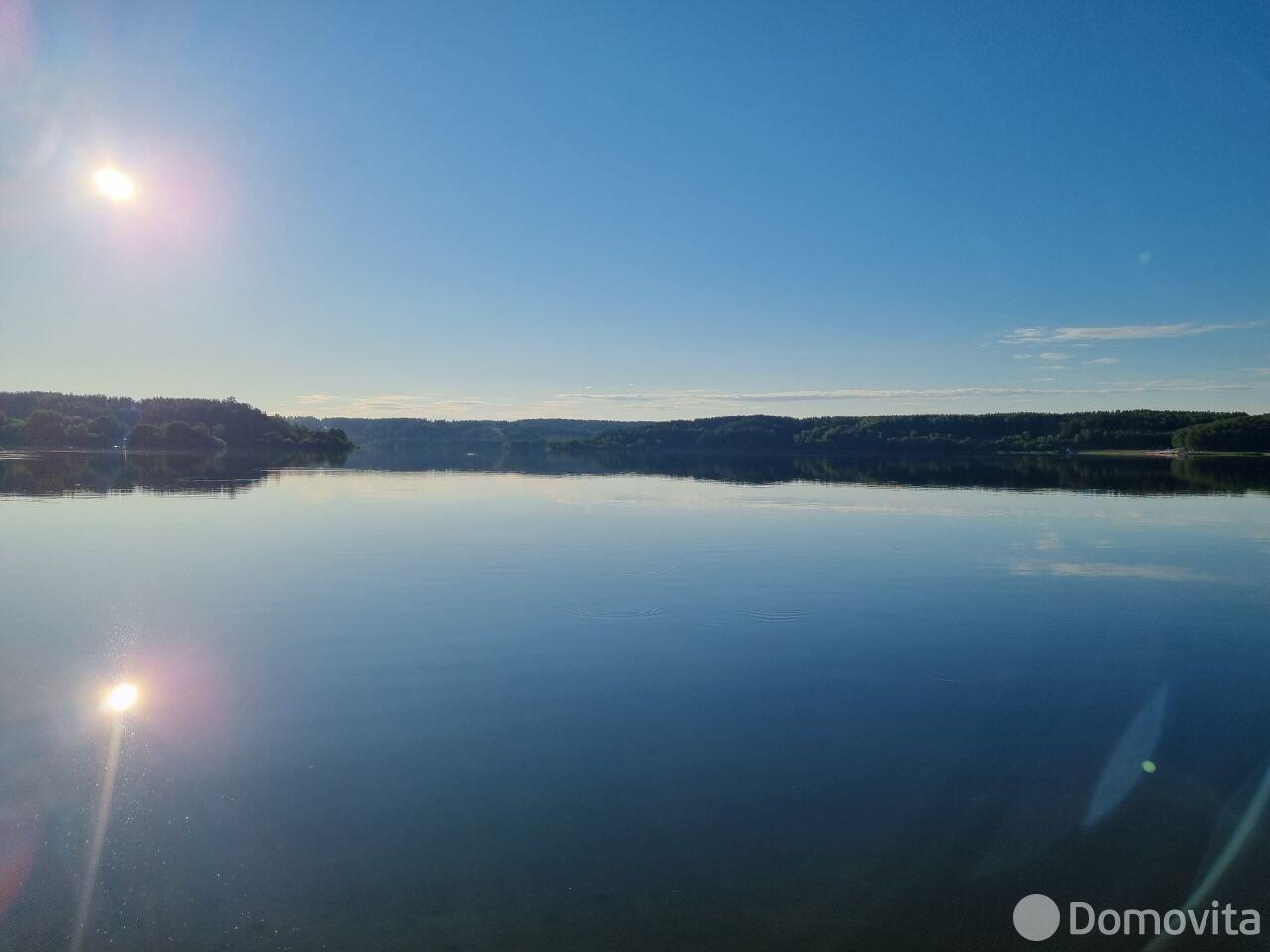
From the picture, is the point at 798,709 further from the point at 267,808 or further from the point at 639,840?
the point at 267,808

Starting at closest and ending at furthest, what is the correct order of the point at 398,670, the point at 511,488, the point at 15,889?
the point at 15,889, the point at 398,670, the point at 511,488

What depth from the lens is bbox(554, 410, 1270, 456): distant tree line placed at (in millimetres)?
111812

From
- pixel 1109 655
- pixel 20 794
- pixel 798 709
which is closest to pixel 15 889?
pixel 20 794

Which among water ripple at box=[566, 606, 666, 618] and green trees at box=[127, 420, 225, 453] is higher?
green trees at box=[127, 420, 225, 453]

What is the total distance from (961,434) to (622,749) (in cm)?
12937

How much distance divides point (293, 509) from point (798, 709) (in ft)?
84.6

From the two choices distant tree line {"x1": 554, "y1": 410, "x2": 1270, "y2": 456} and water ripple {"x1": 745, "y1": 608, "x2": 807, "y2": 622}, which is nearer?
water ripple {"x1": 745, "y1": 608, "x2": 807, "y2": 622}

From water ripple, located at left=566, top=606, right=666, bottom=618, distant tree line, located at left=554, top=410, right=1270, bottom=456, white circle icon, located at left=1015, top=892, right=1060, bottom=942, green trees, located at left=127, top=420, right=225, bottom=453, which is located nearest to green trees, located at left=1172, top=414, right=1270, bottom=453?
distant tree line, located at left=554, top=410, right=1270, bottom=456

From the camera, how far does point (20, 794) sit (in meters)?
7.38

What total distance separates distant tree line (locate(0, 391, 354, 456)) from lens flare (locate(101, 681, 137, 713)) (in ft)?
363

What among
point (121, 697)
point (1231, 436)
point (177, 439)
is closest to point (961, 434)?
point (1231, 436)

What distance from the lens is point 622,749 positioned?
8562mm

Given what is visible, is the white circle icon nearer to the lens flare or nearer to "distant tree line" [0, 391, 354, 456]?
the lens flare

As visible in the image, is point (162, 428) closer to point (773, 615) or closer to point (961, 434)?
point (961, 434)
